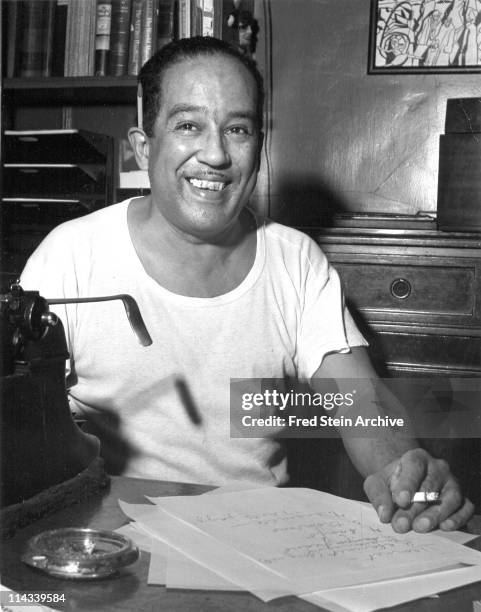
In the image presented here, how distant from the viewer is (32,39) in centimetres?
210

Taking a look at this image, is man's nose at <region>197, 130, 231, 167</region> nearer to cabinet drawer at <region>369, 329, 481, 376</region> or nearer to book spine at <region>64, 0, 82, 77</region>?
cabinet drawer at <region>369, 329, 481, 376</region>

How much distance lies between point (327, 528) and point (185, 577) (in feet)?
0.63

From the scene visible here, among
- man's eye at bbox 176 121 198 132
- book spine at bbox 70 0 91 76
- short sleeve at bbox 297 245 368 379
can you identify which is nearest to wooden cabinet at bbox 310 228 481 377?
short sleeve at bbox 297 245 368 379

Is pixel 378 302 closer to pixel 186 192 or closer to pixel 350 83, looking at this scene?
pixel 186 192

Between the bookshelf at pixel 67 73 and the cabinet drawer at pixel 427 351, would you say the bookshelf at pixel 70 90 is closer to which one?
the bookshelf at pixel 67 73

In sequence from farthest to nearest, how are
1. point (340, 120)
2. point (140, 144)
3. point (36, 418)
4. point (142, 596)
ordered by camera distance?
point (340, 120) < point (140, 144) < point (36, 418) < point (142, 596)

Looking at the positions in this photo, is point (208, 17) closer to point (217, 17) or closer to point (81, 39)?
point (217, 17)

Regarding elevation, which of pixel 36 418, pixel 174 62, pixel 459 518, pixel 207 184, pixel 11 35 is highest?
pixel 11 35

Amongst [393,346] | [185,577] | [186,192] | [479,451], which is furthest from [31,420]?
[479,451]

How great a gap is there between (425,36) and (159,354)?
1.34 metres

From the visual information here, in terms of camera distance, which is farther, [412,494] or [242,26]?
[242,26]

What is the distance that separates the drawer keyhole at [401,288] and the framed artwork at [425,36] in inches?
28.7

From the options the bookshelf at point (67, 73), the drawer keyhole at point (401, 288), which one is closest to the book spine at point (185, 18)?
the bookshelf at point (67, 73)

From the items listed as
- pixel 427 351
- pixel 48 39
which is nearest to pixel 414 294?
pixel 427 351
